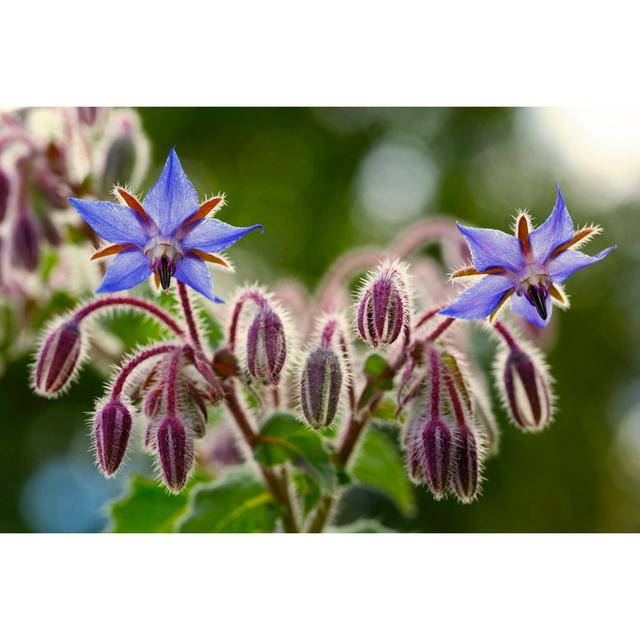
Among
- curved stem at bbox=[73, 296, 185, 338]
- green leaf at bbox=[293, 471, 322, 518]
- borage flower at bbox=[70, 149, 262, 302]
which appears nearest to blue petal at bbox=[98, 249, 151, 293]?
borage flower at bbox=[70, 149, 262, 302]

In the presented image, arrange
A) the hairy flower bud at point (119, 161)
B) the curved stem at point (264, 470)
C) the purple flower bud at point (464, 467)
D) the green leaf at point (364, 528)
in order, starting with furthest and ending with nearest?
the hairy flower bud at point (119, 161) → the green leaf at point (364, 528) → the curved stem at point (264, 470) → the purple flower bud at point (464, 467)

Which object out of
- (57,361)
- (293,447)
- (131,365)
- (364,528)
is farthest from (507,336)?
(57,361)

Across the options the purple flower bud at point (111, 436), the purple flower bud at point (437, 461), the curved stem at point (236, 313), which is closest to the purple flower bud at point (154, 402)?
the purple flower bud at point (111, 436)

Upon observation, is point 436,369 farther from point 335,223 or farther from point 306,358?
point 335,223

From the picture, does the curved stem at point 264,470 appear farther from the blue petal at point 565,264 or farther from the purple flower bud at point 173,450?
the blue petal at point 565,264

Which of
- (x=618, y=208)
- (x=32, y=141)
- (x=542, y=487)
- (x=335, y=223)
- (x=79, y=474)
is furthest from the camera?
(x=335, y=223)

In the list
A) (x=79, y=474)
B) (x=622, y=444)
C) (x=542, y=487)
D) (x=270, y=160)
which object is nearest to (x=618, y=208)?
(x=622, y=444)

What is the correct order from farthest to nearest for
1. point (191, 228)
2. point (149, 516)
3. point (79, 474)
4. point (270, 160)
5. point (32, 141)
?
point (270, 160) → point (79, 474) → point (32, 141) → point (149, 516) → point (191, 228)

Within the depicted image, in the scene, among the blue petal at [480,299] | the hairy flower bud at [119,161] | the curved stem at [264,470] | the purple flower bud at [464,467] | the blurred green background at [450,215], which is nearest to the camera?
the blue petal at [480,299]
